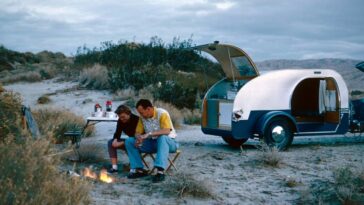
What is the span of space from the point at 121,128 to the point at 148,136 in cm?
88

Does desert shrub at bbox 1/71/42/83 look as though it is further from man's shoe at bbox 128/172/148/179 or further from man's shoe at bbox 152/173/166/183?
man's shoe at bbox 152/173/166/183

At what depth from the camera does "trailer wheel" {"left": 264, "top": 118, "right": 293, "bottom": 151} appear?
12.6 m

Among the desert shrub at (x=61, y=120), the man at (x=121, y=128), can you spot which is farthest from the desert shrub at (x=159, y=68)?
the man at (x=121, y=128)

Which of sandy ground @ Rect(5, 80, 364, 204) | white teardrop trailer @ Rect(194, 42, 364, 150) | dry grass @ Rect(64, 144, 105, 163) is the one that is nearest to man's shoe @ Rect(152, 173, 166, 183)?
sandy ground @ Rect(5, 80, 364, 204)

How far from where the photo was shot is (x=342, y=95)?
1342 centimetres

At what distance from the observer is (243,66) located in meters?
13.5

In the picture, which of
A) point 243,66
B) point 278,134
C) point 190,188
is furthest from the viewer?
point 243,66

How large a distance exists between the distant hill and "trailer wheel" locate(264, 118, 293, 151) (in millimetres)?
30890

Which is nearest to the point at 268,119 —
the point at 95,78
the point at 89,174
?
the point at 89,174

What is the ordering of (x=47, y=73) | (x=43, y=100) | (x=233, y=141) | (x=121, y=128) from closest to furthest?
(x=121, y=128) → (x=233, y=141) → (x=43, y=100) → (x=47, y=73)

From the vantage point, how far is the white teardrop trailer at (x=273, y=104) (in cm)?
1255

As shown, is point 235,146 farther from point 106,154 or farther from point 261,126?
point 106,154

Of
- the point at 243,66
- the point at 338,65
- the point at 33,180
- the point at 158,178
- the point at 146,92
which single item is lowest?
the point at 158,178

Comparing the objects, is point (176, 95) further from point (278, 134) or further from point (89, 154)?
point (89, 154)
